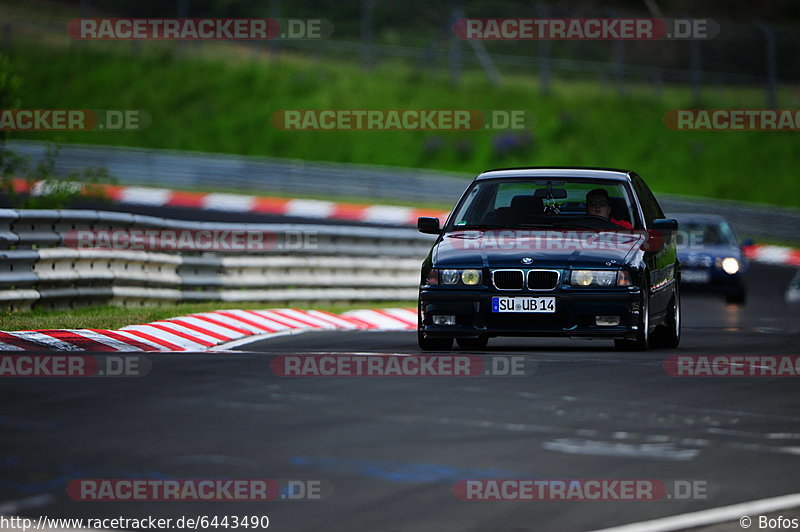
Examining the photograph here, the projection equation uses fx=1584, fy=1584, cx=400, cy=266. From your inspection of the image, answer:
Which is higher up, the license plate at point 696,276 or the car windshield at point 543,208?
the car windshield at point 543,208

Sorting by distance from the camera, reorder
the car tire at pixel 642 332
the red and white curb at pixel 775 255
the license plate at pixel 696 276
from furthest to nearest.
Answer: the red and white curb at pixel 775 255, the license plate at pixel 696 276, the car tire at pixel 642 332

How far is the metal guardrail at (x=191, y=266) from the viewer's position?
50.1 feet

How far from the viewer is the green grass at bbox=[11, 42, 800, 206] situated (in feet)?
148

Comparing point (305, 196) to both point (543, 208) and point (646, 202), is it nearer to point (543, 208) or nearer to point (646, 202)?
point (646, 202)

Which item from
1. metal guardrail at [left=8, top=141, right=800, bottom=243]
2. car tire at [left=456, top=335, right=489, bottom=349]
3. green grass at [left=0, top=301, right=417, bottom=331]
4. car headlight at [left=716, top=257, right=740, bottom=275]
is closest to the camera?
car tire at [left=456, top=335, right=489, bottom=349]

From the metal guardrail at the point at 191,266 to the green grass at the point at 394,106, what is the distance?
77.0ft

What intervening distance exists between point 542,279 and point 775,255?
75.4 ft

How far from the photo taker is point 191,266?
18281mm

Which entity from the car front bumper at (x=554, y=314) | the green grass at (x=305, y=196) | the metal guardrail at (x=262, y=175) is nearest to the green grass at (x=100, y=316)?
the car front bumper at (x=554, y=314)

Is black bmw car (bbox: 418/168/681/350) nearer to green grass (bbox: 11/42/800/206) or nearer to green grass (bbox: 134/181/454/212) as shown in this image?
green grass (bbox: 134/181/454/212)

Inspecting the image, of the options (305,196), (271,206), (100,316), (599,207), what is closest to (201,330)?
(100,316)

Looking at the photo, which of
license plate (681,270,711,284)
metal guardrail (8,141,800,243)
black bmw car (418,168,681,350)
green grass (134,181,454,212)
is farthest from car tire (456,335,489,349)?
green grass (134,181,454,212)

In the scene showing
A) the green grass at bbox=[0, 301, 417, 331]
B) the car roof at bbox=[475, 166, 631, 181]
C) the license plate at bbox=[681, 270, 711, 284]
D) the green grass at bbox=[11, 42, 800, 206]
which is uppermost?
the green grass at bbox=[11, 42, 800, 206]

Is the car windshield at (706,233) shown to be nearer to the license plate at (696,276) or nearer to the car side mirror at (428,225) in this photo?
the license plate at (696,276)
